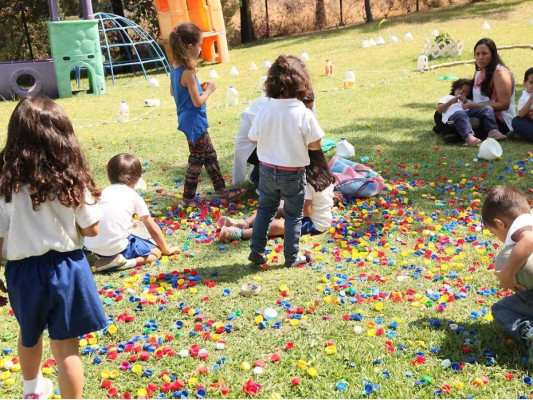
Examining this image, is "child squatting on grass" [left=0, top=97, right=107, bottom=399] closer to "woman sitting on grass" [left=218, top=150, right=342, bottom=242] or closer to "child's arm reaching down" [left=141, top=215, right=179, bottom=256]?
"child's arm reaching down" [left=141, top=215, right=179, bottom=256]

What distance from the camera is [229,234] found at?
5.11 m

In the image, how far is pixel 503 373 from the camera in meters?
3.06

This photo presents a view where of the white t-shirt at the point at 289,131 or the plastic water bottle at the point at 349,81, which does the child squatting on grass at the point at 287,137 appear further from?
the plastic water bottle at the point at 349,81

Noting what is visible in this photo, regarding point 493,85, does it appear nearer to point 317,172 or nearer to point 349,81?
point 317,172

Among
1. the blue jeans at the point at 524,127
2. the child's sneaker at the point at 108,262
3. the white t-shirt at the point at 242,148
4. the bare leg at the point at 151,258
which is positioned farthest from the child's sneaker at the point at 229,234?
the blue jeans at the point at 524,127

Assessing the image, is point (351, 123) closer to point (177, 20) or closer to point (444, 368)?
point (444, 368)

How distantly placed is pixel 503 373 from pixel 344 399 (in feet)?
2.72

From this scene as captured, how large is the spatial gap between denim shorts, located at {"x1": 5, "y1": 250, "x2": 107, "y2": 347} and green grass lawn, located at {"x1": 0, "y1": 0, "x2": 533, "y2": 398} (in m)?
0.55

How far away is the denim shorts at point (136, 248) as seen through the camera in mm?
4793

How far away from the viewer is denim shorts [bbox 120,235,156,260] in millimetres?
4793

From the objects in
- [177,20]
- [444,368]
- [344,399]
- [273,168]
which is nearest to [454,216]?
[273,168]

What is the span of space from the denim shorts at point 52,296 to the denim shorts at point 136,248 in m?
1.97

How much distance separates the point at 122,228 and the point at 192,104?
157 cm

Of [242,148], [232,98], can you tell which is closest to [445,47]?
[232,98]
